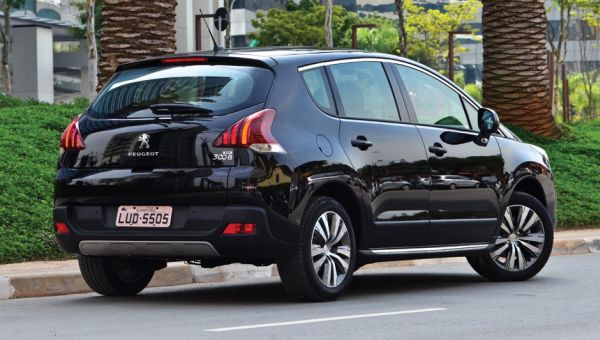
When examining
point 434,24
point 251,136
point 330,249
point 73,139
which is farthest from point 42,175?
point 434,24

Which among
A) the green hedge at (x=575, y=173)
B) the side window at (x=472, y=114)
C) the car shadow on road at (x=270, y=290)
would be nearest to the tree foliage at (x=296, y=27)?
the green hedge at (x=575, y=173)

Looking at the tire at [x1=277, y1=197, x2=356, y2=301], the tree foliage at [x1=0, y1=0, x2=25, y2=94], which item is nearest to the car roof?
the tire at [x1=277, y1=197, x2=356, y2=301]

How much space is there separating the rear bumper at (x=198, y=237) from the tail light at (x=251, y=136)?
42 cm

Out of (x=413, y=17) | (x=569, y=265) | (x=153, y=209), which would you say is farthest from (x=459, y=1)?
(x=153, y=209)

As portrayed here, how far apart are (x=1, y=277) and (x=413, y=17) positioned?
5844cm

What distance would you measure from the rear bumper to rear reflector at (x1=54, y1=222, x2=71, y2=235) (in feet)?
0.64

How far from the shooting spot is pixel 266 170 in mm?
8820

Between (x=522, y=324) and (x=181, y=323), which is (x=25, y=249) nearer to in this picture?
(x=181, y=323)

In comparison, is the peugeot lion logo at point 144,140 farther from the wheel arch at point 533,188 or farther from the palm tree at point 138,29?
the palm tree at point 138,29

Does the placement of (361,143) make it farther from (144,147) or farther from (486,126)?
(486,126)

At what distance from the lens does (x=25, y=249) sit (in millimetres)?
12336

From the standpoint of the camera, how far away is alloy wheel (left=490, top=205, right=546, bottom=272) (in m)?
11.3

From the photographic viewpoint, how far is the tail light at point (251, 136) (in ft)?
29.0

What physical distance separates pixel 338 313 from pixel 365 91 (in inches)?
82.0
